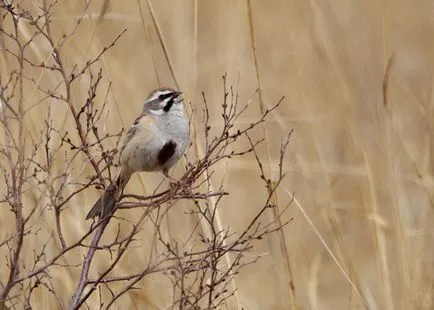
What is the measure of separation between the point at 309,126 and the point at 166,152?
3.48 ft

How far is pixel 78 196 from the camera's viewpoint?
3459mm

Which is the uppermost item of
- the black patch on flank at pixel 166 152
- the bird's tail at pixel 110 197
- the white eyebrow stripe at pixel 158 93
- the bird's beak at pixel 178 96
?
the white eyebrow stripe at pixel 158 93

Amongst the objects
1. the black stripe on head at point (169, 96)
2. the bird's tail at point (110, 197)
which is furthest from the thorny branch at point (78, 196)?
the black stripe on head at point (169, 96)

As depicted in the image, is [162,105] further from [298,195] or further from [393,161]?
[298,195]

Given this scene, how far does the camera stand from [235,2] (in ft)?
15.4

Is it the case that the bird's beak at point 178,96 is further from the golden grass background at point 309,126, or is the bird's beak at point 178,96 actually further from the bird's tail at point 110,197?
the bird's tail at point 110,197

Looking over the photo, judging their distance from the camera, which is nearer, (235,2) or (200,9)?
(235,2)

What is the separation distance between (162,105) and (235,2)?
1616mm

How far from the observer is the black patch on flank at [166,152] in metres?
3.10

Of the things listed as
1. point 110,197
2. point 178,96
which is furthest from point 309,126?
point 110,197

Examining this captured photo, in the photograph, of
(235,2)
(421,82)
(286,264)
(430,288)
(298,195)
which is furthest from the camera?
(421,82)

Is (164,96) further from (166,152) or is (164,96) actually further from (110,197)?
(110,197)

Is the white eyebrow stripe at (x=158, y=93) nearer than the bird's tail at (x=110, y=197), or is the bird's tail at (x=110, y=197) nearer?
the bird's tail at (x=110, y=197)

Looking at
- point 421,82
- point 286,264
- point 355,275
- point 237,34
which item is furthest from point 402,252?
point 421,82
